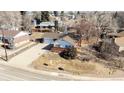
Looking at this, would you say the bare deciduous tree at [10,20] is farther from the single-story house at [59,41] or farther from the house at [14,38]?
the single-story house at [59,41]

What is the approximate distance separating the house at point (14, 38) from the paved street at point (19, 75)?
581 mm

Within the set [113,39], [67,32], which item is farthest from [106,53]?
[67,32]

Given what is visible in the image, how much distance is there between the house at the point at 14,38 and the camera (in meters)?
→ 6.35

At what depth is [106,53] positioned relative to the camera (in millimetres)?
6305

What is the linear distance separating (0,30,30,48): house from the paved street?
0.58 meters

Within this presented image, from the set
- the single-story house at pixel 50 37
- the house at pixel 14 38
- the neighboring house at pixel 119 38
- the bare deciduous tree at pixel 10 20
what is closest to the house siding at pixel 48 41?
the single-story house at pixel 50 37

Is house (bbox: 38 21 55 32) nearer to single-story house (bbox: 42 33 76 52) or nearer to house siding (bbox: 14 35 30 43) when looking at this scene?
single-story house (bbox: 42 33 76 52)

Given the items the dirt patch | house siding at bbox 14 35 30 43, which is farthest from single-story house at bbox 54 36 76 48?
house siding at bbox 14 35 30 43

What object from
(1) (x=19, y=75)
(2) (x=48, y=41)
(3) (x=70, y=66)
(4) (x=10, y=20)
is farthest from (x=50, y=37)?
(1) (x=19, y=75)

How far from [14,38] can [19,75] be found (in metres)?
0.88

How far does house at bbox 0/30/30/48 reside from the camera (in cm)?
635

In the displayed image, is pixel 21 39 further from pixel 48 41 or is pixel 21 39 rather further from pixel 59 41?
pixel 59 41
